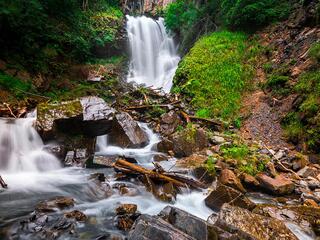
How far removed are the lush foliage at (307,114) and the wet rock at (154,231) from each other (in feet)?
18.4

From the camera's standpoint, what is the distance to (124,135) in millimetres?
8320

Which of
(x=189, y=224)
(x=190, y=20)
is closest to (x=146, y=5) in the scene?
(x=190, y=20)

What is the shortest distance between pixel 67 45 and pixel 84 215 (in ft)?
33.8

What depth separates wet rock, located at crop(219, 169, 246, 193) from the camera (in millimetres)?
5707

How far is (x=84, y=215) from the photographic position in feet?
14.1

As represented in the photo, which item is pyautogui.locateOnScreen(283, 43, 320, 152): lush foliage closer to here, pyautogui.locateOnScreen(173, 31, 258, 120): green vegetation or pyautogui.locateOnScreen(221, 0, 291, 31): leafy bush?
pyautogui.locateOnScreen(173, 31, 258, 120): green vegetation

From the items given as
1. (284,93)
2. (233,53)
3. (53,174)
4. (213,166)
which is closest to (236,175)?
(213,166)

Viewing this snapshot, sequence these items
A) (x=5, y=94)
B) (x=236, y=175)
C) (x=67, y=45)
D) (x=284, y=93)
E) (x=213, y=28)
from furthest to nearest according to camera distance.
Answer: (x=213, y=28), (x=67, y=45), (x=284, y=93), (x=5, y=94), (x=236, y=175)

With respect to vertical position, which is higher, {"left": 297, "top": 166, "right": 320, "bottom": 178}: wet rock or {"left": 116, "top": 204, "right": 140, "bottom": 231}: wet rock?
{"left": 297, "top": 166, "right": 320, "bottom": 178}: wet rock

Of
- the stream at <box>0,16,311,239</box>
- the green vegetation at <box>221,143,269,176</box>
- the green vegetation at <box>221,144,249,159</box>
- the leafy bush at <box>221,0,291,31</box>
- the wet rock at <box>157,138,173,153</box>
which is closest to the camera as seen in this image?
the stream at <box>0,16,311,239</box>

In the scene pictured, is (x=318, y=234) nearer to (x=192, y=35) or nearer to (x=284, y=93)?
(x=284, y=93)

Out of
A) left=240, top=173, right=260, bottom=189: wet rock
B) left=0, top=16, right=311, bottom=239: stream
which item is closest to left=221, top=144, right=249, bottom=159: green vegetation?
left=240, top=173, right=260, bottom=189: wet rock

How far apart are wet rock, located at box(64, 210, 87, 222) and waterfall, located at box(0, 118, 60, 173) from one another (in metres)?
2.50

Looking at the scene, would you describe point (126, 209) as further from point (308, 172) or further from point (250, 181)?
point (308, 172)
